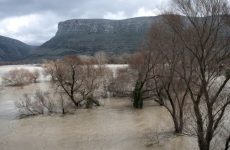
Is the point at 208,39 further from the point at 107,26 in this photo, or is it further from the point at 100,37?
the point at 107,26

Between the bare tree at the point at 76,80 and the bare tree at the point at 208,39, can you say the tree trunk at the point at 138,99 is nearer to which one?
the bare tree at the point at 76,80

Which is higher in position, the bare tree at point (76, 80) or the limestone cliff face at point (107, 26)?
the limestone cliff face at point (107, 26)

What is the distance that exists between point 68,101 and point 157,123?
1375 centimetres

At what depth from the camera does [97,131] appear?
29.7 meters

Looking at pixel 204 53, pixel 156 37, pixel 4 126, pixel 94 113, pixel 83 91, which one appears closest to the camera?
pixel 204 53

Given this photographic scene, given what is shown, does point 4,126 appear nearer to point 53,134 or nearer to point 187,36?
point 53,134

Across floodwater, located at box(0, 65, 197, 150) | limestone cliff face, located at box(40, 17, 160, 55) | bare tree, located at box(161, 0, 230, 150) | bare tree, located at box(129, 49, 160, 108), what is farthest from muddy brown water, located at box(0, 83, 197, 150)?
limestone cliff face, located at box(40, 17, 160, 55)

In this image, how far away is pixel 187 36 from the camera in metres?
19.4

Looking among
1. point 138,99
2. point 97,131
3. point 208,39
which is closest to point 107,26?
point 138,99

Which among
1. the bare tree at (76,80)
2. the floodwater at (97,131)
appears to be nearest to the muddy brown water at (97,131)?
the floodwater at (97,131)

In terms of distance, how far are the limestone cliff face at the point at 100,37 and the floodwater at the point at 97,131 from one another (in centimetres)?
10728

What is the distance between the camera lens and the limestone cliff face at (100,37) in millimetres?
153875

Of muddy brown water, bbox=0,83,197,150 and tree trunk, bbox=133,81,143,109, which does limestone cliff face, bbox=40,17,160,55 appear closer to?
tree trunk, bbox=133,81,143,109

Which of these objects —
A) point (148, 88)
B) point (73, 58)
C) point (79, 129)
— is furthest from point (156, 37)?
point (73, 58)
